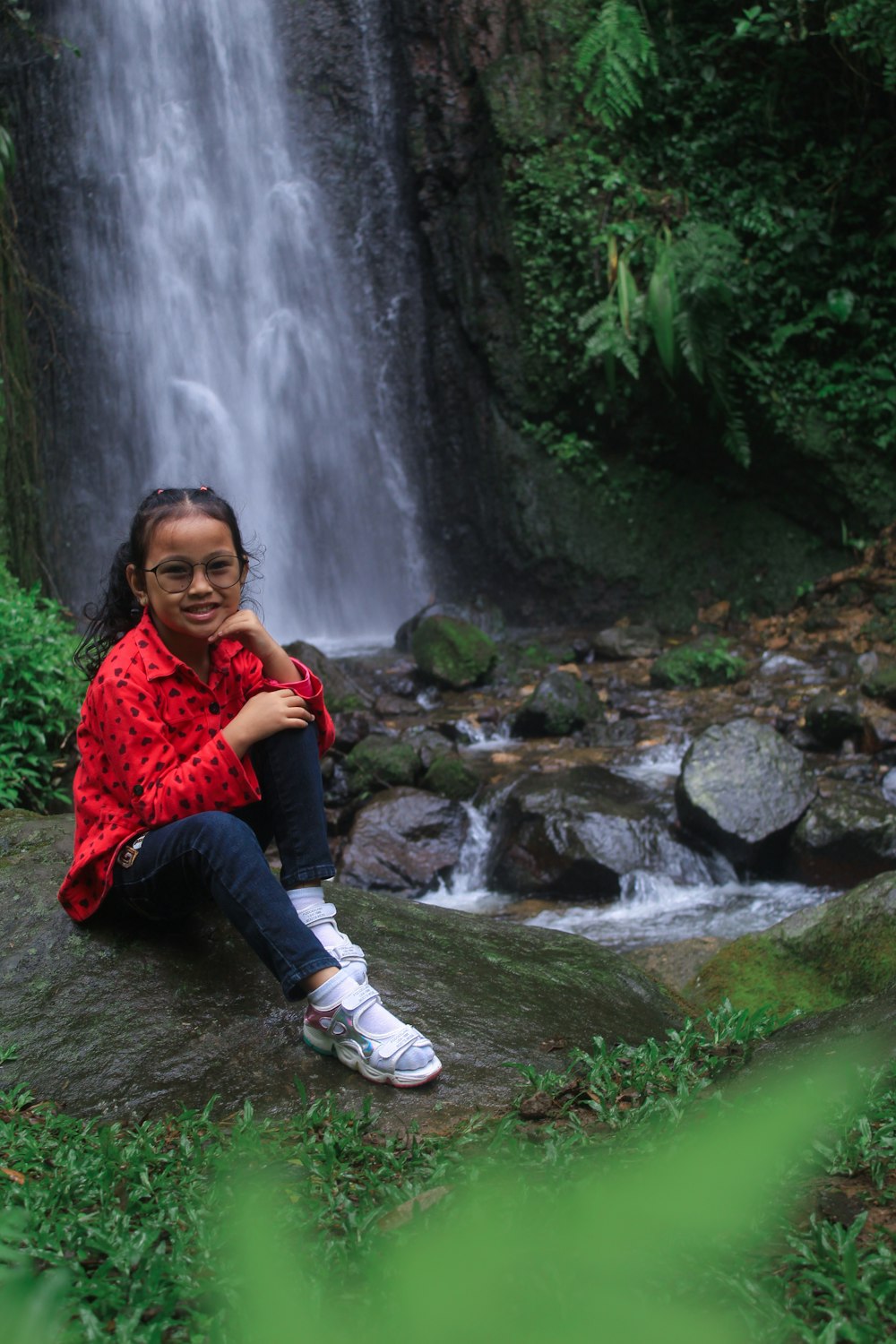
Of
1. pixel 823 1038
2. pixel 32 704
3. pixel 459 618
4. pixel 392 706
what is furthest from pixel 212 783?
pixel 459 618

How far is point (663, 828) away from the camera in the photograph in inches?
244

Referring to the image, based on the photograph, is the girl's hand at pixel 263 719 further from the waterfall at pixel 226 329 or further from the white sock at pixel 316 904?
the waterfall at pixel 226 329

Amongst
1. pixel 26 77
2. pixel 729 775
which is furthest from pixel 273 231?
pixel 729 775

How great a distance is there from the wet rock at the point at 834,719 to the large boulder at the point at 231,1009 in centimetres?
430

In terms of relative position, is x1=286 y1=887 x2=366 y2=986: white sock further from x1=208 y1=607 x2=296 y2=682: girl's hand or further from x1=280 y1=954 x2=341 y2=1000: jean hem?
x1=208 y1=607 x2=296 y2=682: girl's hand

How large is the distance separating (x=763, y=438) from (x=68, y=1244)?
10240 millimetres

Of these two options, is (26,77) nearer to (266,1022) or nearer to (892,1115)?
(266,1022)

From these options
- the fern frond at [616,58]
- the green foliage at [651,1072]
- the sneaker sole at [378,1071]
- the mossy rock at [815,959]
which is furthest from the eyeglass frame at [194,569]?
the fern frond at [616,58]

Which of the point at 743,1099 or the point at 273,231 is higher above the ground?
the point at 273,231

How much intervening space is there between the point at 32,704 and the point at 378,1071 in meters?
3.31

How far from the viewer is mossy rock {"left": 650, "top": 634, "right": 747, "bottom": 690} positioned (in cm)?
877

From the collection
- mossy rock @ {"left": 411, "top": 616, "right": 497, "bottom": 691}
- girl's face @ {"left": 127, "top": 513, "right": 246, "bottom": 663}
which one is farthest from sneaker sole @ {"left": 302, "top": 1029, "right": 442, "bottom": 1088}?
mossy rock @ {"left": 411, "top": 616, "right": 497, "bottom": 691}

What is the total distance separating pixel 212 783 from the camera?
2473mm

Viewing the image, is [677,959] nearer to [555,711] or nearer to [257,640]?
[257,640]
